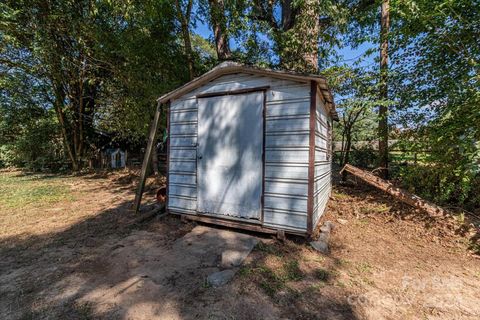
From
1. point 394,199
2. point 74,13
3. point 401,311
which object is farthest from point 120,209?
point 74,13

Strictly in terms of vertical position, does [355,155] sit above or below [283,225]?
above

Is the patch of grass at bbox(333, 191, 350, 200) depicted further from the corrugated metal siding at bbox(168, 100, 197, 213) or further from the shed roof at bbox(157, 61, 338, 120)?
the corrugated metal siding at bbox(168, 100, 197, 213)

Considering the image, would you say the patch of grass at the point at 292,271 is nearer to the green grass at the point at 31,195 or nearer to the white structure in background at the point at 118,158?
the green grass at the point at 31,195

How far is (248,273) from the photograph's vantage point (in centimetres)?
279

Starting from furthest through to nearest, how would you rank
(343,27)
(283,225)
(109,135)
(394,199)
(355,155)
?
(109,135), (355,155), (343,27), (394,199), (283,225)

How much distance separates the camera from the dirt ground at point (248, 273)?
7.30ft

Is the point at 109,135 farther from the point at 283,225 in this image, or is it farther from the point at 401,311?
the point at 401,311

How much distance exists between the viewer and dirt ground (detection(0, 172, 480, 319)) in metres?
2.23

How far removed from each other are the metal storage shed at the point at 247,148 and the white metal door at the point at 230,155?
16 millimetres

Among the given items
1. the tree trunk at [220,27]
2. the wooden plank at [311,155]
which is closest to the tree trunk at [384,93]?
the wooden plank at [311,155]

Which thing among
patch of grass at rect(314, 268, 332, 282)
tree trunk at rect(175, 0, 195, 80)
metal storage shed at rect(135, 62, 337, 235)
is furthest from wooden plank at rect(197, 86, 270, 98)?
tree trunk at rect(175, 0, 195, 80)

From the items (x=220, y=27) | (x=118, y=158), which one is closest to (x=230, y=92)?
(x=220, y=27)

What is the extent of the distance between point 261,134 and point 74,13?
8.45m

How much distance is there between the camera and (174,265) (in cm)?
298
